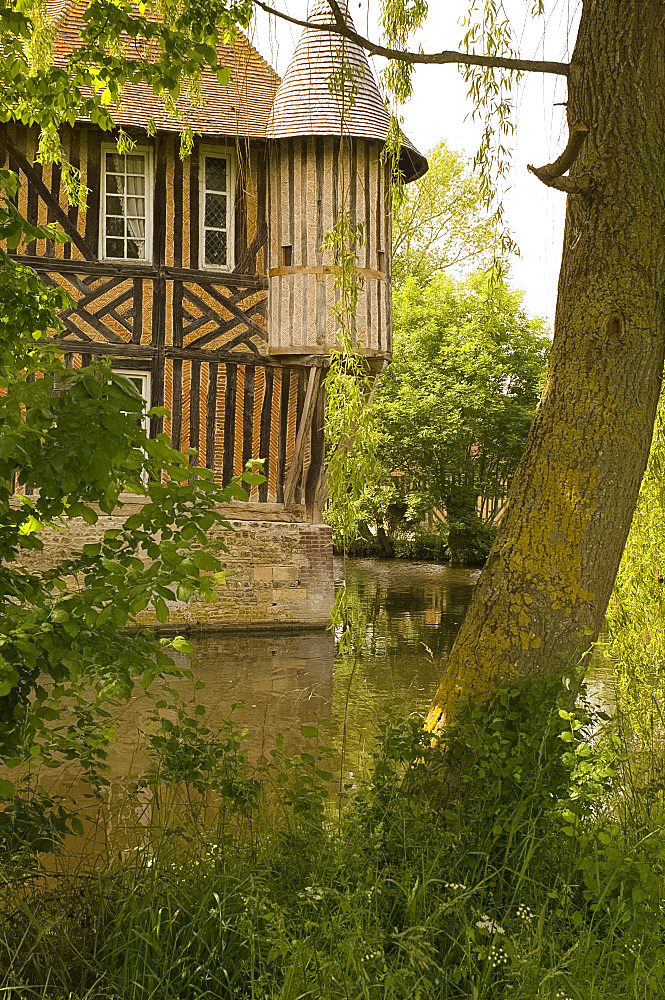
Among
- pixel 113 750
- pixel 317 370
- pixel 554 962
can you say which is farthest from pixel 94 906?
pixel 317 370

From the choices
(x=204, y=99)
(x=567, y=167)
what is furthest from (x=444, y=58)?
(x=204, y=99)

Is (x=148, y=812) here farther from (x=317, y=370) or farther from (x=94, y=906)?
(x=317, y=370)

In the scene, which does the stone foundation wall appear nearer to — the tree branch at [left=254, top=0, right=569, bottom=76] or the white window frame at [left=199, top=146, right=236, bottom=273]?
the white window frame at [left=199, top=146, right=236, bottom=273]

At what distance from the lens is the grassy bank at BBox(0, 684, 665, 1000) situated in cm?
258

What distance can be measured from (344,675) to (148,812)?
4.69 metres

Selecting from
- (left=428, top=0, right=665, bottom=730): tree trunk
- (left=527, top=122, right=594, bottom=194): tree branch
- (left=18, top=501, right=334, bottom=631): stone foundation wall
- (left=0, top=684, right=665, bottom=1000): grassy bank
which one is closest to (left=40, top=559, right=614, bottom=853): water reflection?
(left=18, top=501, right=334, bottom=631): stone foundation wall

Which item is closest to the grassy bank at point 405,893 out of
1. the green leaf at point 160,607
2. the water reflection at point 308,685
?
the water reflection at point 308,685

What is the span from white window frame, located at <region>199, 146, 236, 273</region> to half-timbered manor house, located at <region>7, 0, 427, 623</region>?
0.02 m

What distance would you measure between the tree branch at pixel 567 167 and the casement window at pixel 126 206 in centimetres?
830

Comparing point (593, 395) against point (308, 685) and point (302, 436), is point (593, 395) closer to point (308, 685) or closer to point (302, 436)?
point (308, 685)

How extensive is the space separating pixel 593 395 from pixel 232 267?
8.54 m

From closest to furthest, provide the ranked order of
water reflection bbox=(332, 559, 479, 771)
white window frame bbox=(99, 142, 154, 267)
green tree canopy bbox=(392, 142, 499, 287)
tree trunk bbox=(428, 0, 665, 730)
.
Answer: tree trunk bbox=(428, 0, 665, 730) < water reflection bbox=(332, 559, 479, 771) < white window frame bbox=(99, 142, 154, 267) < green tree canopy bbox=(392, 142, 499, 287)

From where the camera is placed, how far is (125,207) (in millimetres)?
11281

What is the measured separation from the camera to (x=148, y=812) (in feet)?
16.3
